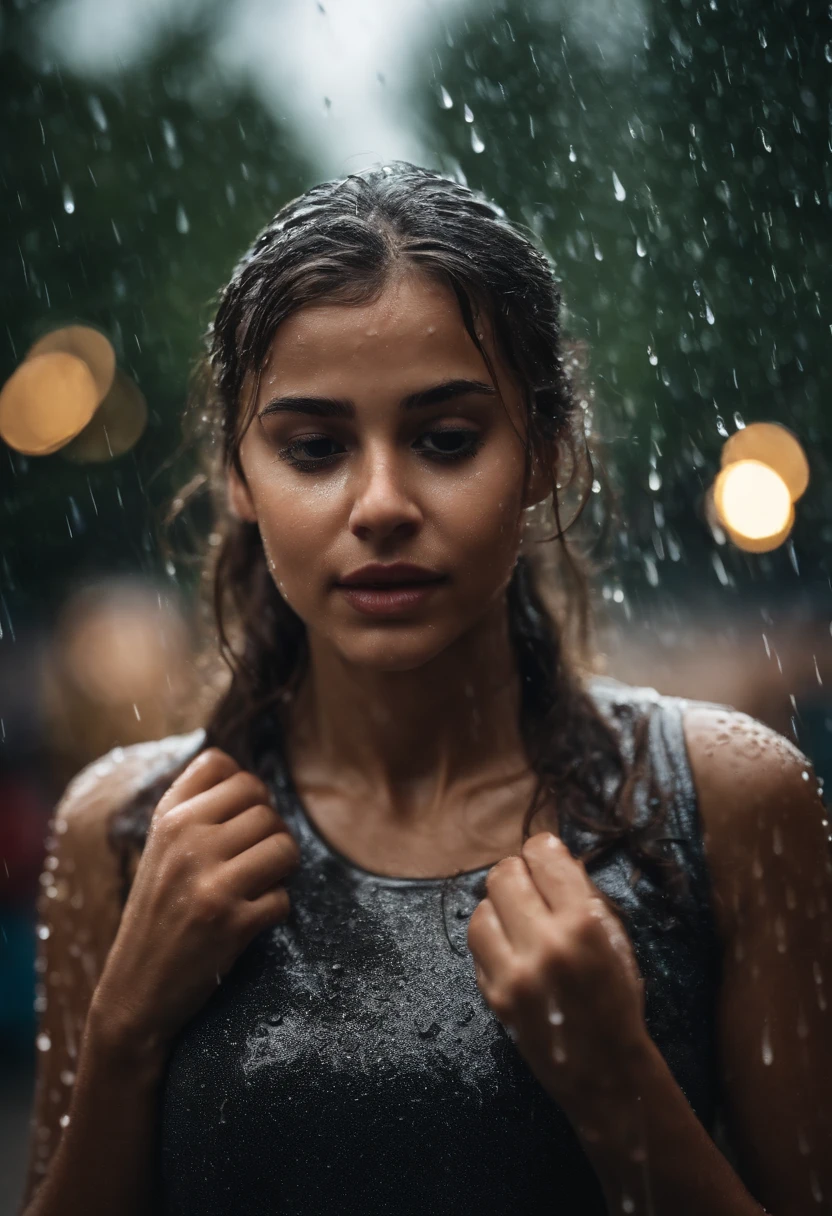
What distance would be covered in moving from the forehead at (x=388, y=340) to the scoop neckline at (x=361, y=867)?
2.55 feet

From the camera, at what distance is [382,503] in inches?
69.7

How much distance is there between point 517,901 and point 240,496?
36.2 inches

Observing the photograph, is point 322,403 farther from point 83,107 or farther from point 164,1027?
point 83,107

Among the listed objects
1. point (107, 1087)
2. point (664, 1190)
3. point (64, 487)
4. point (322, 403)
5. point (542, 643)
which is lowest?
Result: point (664, 1190)

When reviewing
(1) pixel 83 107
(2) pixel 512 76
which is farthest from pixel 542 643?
(1) pixel 83 107

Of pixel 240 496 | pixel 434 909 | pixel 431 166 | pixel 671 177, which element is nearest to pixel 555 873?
pixel 434 909

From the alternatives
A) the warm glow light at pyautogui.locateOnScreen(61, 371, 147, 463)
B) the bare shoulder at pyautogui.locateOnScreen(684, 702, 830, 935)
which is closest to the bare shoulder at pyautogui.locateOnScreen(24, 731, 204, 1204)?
the bare shoulder at pyautogui.locateOnScreen(684, 702, 830, 935)

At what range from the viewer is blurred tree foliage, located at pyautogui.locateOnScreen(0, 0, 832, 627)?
5.05m

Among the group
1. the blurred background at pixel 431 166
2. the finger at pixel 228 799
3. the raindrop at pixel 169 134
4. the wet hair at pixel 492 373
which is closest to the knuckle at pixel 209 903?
the finger at pixel 228 799

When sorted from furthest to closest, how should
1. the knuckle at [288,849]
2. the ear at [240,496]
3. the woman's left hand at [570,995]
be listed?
the ear at [240,496], the knuckle at [288,849], the woman's left hand at [570,995]

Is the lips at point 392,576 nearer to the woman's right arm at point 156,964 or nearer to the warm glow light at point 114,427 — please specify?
the woman's right arm at point 156,964

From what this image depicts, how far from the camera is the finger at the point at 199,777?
2008mm

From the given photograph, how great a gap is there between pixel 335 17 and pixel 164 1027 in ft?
12.4

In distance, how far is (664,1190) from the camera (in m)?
1.65
